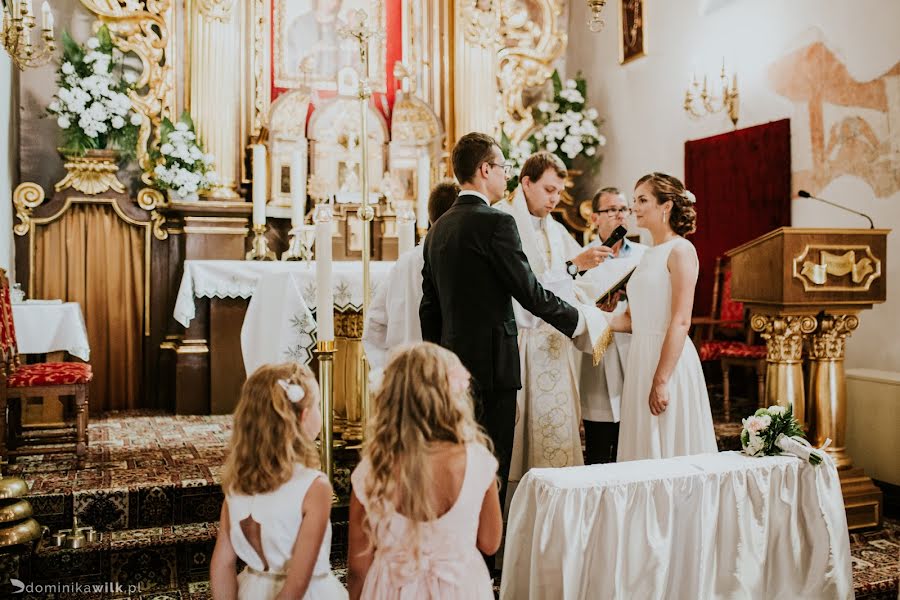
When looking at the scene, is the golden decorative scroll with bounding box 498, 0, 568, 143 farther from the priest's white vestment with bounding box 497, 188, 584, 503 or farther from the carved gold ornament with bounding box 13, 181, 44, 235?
the priest's white vestment with bounding box 497, 188, 584, 503

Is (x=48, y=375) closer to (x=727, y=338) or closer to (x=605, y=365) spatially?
(x=605, y=365)

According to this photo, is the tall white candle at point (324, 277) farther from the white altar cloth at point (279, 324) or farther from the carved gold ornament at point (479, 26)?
the carved gold ornament at point (479, 26)

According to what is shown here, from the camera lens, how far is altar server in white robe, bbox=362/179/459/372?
12.6ft

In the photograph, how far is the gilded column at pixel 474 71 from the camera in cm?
864

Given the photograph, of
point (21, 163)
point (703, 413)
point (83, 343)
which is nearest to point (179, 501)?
point (83, 343)

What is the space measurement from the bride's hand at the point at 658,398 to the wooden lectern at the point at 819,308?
122 cm

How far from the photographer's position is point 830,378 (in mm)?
4625

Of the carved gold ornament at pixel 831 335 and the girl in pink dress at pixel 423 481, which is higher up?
the carved gold ornament at pixel 831 335

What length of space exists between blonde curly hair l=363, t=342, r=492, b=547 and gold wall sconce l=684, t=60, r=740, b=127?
591cm

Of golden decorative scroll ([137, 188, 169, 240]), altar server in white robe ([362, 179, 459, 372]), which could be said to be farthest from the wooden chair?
golden decorative scroll ([137, 188, 169, 240])

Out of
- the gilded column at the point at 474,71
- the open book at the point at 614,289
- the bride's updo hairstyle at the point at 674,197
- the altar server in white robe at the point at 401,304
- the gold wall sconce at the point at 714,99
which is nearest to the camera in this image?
the bride's updo hairstyle at the point at 674,197

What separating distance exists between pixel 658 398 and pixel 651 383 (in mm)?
105

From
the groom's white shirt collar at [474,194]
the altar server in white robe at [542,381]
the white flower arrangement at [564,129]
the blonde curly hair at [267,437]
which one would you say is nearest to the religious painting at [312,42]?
the white flower arrangement at [564,129]

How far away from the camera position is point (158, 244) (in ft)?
24.7
